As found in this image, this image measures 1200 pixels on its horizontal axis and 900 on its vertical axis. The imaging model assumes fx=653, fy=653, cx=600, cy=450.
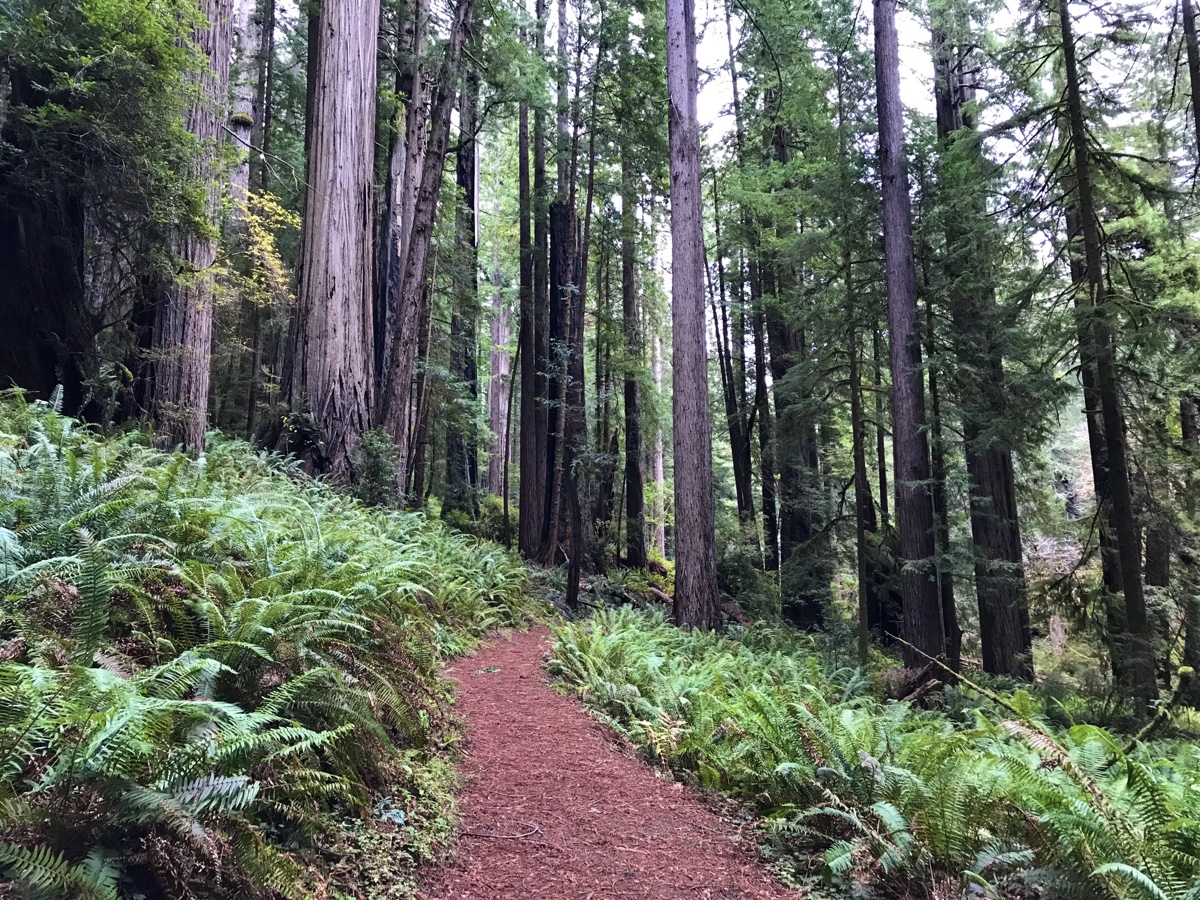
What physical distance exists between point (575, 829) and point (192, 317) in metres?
6.52

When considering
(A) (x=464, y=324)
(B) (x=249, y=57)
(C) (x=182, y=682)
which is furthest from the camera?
(A) (x=464, y=324)

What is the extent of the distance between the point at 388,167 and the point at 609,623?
11778 mm

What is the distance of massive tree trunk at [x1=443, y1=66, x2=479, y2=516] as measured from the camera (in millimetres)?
15969

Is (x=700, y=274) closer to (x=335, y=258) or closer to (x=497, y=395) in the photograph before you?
(x=335, y=258)

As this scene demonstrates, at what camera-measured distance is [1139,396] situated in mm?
7938

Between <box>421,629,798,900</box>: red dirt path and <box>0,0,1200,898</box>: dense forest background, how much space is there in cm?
192

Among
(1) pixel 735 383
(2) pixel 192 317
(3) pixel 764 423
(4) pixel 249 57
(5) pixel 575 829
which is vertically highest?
(4) pixel 249 57

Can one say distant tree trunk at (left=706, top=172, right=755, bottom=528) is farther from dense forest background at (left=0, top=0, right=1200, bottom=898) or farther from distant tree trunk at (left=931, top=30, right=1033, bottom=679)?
distant tree trunk at (left=931, top=30, right=1033, bottom=679)

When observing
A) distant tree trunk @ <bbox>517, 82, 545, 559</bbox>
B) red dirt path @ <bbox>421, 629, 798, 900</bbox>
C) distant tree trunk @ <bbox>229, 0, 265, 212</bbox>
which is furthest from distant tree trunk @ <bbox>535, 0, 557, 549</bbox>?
red dirt path @ <bbox>421, 629, 798, 900</bbox>

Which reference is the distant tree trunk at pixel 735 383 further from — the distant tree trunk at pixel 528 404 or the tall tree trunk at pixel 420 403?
the tall tree trunk at pixel 420 403

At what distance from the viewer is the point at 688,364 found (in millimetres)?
9500

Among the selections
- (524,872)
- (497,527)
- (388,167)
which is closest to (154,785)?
(524,872)

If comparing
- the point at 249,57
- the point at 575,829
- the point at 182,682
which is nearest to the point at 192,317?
the point at 182,682

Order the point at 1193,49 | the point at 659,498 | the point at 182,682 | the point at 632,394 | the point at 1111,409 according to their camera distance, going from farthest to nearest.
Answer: the point at 659,498
the point at 632,394
the point at 1193,49
the point at 1111,409
the point at 182,682
